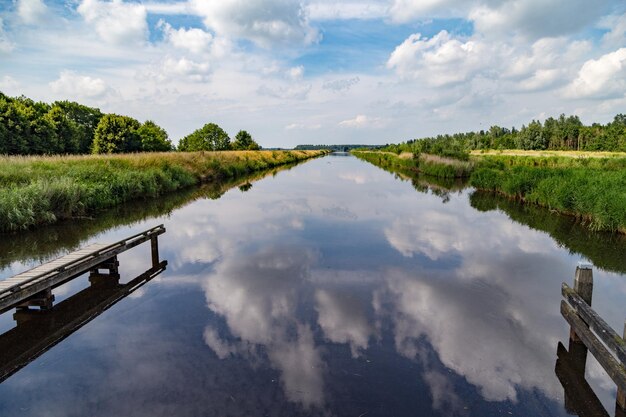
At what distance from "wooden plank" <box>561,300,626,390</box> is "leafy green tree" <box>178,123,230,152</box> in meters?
79.9

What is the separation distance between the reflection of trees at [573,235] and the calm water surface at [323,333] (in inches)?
7.2

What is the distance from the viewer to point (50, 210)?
13203mm

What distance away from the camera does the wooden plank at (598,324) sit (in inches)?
149

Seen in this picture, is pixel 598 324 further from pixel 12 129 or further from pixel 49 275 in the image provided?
pixel 12 129

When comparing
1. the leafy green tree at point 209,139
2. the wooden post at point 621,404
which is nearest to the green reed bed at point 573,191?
the wooden post at point 621,404

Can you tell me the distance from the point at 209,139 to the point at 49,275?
263 ft

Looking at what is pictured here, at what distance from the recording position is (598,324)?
423cm

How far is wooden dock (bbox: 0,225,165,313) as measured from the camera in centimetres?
543

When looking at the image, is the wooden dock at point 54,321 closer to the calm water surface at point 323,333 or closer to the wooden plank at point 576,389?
the calm water surface at point 323,333

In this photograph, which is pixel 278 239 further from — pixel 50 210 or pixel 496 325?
pixel 50 210

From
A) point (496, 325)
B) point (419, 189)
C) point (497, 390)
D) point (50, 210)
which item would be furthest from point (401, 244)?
point (419, 189)

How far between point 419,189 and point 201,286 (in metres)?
20.8

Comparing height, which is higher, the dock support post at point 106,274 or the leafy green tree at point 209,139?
the leafy green tree at point 209,139

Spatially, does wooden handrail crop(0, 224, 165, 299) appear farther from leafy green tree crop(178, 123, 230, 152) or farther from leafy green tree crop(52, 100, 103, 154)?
leafy green tree crop(178, 123, 230, 152)
